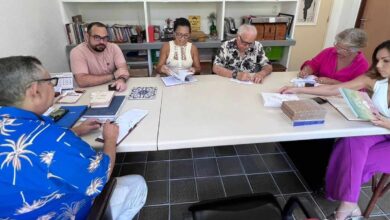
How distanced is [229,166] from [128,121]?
3.79ft

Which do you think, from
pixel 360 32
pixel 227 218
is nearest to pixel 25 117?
→ pixel 227 218

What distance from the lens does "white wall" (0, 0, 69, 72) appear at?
1821mm

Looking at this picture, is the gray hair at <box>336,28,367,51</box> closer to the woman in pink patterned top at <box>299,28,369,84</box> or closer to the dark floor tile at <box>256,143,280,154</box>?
the woman in pink patterned top at <box>299,28,369,84</box>

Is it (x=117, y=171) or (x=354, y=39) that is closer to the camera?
(x=354, y=39)

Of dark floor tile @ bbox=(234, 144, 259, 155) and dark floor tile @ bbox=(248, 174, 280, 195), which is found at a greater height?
dark floor tile @ bbox=(234, 144, 259, 155)

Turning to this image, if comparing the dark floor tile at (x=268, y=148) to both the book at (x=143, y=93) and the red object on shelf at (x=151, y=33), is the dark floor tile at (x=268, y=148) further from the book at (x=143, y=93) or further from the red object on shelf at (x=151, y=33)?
the red object on shelf at (x=151, y=33)

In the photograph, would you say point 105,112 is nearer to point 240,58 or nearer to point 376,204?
point 240,58

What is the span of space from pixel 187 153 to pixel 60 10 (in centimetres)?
219

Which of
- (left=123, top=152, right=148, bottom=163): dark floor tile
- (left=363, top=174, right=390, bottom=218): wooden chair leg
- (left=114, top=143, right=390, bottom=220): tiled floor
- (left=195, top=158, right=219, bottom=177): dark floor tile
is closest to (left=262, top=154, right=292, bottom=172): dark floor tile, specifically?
(left=114, top=143, right=390, bottom=220): tiled floor

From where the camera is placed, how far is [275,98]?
1.55 m

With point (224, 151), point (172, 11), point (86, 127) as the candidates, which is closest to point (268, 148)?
point (224, 151)

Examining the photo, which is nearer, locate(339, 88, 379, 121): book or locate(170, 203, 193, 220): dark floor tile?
locate(339, 88, 379, 121): book

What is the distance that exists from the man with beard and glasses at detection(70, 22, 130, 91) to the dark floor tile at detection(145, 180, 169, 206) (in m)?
0.80

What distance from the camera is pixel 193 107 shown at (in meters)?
1.49
